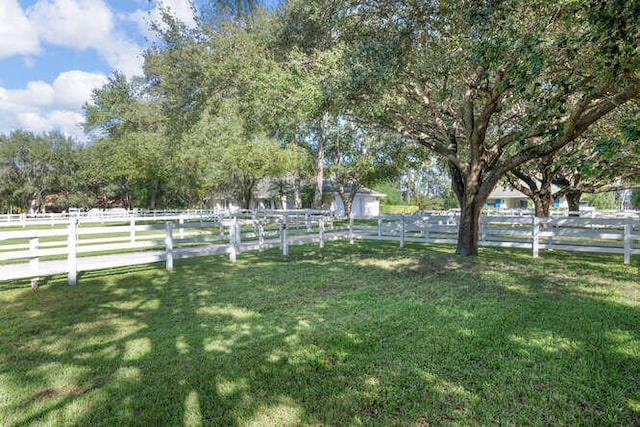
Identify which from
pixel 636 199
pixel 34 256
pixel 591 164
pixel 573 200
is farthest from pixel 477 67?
pixel 636 199

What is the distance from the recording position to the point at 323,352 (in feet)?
13.5

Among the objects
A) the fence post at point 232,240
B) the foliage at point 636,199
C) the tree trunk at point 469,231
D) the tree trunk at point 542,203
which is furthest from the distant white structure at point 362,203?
the fence post at point 232,240

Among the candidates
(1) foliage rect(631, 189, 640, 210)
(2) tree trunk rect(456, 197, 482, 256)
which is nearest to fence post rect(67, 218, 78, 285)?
(2) tree trunk rect(456, 197, 482, 256)

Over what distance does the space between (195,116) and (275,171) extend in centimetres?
1929

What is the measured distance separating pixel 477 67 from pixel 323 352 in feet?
28.1

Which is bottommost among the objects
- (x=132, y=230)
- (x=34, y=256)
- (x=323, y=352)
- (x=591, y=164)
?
(x=323, y=352)

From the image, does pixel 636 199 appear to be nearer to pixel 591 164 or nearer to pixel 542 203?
pixel 542 203

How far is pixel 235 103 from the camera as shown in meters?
11.1

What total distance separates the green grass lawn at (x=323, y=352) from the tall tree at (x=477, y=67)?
2.64 meters

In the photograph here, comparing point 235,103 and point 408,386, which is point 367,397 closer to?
point 408,386

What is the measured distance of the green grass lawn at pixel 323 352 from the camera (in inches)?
120

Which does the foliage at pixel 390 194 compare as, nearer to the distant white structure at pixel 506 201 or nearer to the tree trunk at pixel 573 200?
the distant white structure at pixel 506 201

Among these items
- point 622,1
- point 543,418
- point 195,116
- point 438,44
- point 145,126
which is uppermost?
point 145,126

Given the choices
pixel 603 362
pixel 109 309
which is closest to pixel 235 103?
pixel 109 309
